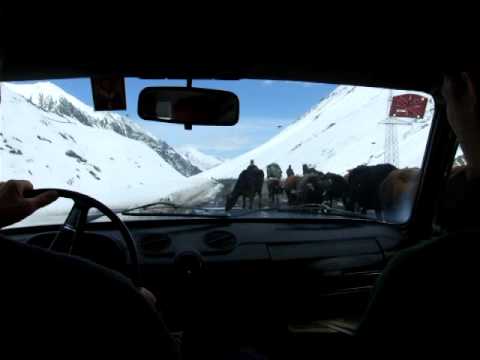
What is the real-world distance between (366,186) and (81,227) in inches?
97.6

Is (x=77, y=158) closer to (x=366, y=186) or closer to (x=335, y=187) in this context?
(x=335, y=187)

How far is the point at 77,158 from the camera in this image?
3.63 meters

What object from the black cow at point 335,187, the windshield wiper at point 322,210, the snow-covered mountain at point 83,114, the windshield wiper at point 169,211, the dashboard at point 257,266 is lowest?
the dashboard at point 257,266

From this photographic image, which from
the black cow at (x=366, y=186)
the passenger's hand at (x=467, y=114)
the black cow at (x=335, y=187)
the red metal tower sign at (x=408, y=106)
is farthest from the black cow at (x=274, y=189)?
the passenger's hand at (x=467, y=114)

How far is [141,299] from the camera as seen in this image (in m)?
1.31

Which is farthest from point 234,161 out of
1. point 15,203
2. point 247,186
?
point 15,203

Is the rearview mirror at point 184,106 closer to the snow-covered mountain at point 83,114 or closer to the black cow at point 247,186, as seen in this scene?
the snow-covered mountain at point 83,114

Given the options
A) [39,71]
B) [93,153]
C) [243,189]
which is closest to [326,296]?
[243,189]

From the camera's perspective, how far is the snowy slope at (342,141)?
4.13 meters

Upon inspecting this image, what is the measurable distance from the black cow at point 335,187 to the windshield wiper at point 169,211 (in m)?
0.90

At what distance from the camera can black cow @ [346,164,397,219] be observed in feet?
14.2

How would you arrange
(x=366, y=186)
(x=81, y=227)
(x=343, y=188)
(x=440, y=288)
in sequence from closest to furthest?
(x=440, y=288)
(x=81, y=227)
(x=343, y=188)
(x=366, y=186)

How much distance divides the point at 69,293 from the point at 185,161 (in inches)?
106

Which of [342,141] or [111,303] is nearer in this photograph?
[111,303]
